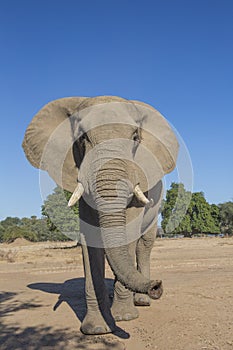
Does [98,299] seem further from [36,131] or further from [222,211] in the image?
[222,211]

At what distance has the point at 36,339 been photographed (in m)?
5.40

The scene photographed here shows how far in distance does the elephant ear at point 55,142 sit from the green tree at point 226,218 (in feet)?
251

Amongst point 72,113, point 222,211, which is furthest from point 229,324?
point 222,211

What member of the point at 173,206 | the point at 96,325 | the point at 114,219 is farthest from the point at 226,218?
the point at 114,219

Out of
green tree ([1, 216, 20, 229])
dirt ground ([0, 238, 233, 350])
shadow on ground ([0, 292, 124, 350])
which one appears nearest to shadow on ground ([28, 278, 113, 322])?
dirt ground ([0, 238, 233, 350])

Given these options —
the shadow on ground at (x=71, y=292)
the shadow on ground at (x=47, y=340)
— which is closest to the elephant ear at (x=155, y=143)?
the shadow on ground at (x=47, y=340)

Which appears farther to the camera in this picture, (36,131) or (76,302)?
(76,302)

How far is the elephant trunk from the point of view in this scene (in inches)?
173

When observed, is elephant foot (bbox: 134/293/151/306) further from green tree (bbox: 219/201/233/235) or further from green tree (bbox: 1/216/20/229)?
green tree (bbox: 1/216/20/229)

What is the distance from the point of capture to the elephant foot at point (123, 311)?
6.47 m

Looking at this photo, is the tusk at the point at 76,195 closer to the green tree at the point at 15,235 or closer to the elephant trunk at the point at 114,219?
the elephant trunk at the point at 114,219

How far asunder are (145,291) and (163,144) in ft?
13.9

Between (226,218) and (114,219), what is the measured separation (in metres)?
80.2

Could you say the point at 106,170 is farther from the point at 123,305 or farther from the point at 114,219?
the point at 123,305
